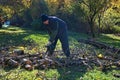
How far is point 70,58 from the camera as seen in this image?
13625mm

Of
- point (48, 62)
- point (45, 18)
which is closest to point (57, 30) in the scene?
point (45, 18)

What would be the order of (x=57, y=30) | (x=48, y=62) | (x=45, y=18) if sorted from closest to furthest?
(x=48, y=62), (x=45, y=18), (x=57, y=30)

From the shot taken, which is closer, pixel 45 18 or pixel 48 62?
pixel 48 62

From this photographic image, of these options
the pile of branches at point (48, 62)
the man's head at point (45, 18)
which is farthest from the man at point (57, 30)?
the pile of branches at point (48, 62)

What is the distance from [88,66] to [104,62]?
3.79 feet

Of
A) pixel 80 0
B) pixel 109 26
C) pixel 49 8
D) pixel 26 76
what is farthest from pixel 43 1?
pixel 26 76

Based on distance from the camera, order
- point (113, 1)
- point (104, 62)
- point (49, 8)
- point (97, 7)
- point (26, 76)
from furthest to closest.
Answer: point (49, 8) < point (113, 1) < point (97, 7) < point (104, 62) < point (26, 76)

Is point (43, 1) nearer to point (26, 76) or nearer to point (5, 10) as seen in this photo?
point (5, 10)

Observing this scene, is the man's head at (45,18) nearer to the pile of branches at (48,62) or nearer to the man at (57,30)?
the man at (57,30)

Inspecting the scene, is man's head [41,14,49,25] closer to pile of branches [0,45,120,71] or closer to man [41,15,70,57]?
man [41,15,70,57]

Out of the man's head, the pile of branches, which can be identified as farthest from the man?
the pile of branches

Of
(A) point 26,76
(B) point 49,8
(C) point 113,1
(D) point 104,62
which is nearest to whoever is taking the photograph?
(A) point 26,76

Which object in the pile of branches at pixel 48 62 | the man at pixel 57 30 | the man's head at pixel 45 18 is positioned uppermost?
the man's head at pixel 45 18

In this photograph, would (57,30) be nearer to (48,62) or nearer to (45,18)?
(45,18)
